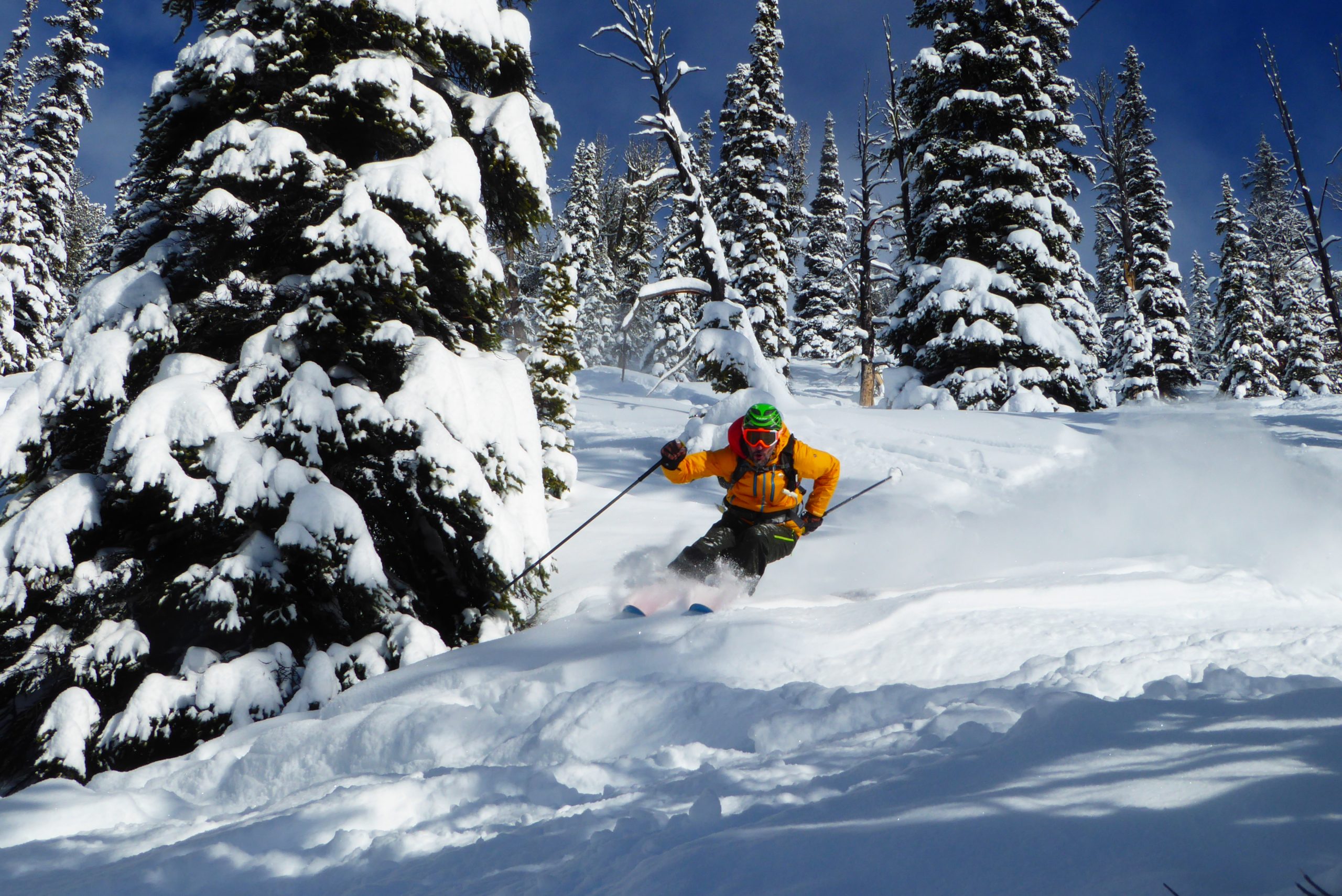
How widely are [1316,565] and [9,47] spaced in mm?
40625

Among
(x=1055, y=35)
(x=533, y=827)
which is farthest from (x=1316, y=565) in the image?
(x=1055, y=35)

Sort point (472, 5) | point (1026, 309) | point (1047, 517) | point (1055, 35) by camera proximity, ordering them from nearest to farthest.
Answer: point (472, 5), point (1047, 517), point (1026, 309), point (1055, 35)

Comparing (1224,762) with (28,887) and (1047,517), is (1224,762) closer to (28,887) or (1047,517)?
(28,887)

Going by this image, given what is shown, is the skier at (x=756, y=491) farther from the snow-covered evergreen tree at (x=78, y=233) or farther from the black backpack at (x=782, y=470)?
the snow-covered evergreen tree at (x=78, y=233)

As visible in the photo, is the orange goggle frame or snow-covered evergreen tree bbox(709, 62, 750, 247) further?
snow-covered evergreen tree bbox(709, 62, 750, 247)

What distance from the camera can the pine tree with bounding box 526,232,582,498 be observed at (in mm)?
15633

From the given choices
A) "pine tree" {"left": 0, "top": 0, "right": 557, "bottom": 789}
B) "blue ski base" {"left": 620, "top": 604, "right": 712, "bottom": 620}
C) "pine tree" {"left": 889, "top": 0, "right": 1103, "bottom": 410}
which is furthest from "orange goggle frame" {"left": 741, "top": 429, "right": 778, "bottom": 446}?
"pine tree" {"left": 889, "top": 0, "right": 1103, "bottom": 410}

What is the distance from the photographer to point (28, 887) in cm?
275

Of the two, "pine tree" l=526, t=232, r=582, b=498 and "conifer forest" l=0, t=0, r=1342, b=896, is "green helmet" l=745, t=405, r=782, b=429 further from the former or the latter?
"pine tree" l=526, t=232, r=582, b=498

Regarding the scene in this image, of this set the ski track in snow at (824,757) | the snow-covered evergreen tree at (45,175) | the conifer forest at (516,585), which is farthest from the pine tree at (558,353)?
the snow-covered evergreen tree at (45,175)

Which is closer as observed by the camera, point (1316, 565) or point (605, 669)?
point (605, 669)

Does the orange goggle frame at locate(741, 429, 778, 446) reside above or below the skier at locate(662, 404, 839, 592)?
above

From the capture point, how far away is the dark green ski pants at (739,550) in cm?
713

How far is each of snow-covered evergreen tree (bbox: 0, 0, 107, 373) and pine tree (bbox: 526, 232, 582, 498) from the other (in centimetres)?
2115
